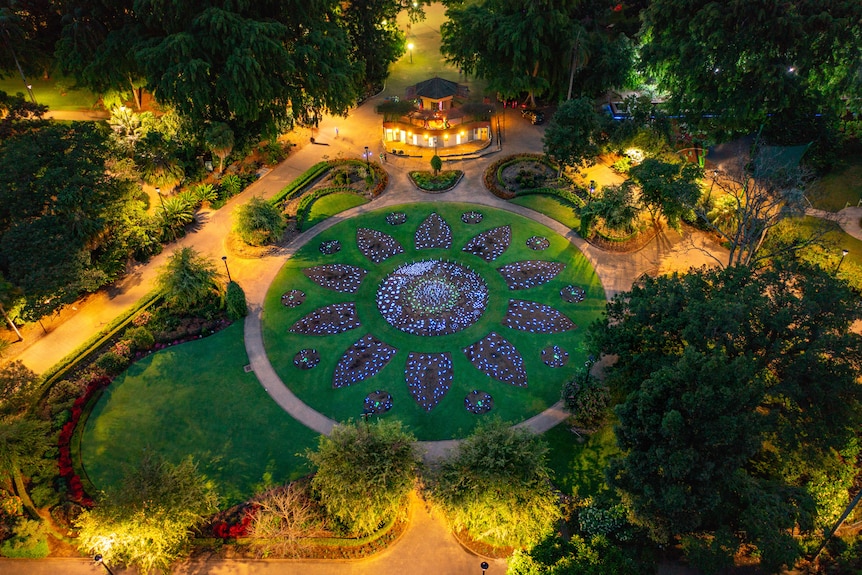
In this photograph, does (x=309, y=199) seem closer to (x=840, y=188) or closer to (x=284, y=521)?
(x=284, y=521)

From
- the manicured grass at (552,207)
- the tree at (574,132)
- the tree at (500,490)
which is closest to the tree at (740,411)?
the tree at (500,490)

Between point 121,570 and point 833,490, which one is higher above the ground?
point 833,490

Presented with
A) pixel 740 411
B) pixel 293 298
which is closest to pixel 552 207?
pixel 293 298

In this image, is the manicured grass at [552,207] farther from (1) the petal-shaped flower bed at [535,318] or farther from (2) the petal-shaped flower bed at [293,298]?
(2) the petal-shaped flower bed at [293,298]

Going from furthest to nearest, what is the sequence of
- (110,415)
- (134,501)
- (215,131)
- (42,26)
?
(42,26)
(215,131)
(110,415)
(134,501)

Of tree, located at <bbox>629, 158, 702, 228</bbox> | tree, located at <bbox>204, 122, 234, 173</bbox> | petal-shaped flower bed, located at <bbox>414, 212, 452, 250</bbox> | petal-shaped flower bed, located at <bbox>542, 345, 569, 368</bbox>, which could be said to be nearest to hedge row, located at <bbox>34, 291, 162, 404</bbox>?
tree, located at <bbox>204, 122, 234, 173</bbox>

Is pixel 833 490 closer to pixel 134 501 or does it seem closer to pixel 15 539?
pixel 134 501

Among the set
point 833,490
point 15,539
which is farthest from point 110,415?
point 833,490
